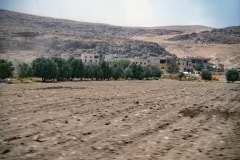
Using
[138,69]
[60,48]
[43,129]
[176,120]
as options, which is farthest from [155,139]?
[60,48]

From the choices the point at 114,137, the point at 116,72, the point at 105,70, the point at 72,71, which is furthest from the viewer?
the point at 116,72

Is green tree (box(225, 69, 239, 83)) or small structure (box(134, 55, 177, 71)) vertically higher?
small structure (box(134, 55, 177, 71))

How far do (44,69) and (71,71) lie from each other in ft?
34.4

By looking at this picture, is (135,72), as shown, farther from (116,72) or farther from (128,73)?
(116,72)

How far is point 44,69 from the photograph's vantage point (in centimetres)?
7312

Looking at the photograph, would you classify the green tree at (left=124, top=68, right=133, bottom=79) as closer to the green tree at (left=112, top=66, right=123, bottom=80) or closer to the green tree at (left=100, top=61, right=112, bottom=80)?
the green tree at (left=112, top=66, right=123, bottom=80)

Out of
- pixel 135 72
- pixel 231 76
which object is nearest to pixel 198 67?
pixel 231 76

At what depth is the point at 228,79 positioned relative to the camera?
338 ft

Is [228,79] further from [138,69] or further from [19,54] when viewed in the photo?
[19,54]

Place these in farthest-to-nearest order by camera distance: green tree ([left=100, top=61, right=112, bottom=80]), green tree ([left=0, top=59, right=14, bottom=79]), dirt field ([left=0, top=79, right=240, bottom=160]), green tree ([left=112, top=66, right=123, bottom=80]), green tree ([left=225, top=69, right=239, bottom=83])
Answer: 1. green tree ([left=225, top=69, right=239, bottom=83])
2. green tree ([left=112, top=66, right=123, bottom=80])
3. green tree ([left=100, top=61, right=112, bottom=80])
4. green tree ([left=0, top=59, right=14, bottom=79])
5. dirt field ([left=0, top=79, right=240, bottom=160])

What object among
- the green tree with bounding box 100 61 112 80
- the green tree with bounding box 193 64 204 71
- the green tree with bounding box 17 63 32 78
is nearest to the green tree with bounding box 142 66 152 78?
the green tree with bounding box 100 61 112 80

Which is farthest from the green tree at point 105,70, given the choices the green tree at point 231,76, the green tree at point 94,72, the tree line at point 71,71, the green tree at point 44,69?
the green tree at point 231,76

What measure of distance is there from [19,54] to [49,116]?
468 feet

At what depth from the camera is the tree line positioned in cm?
7350
